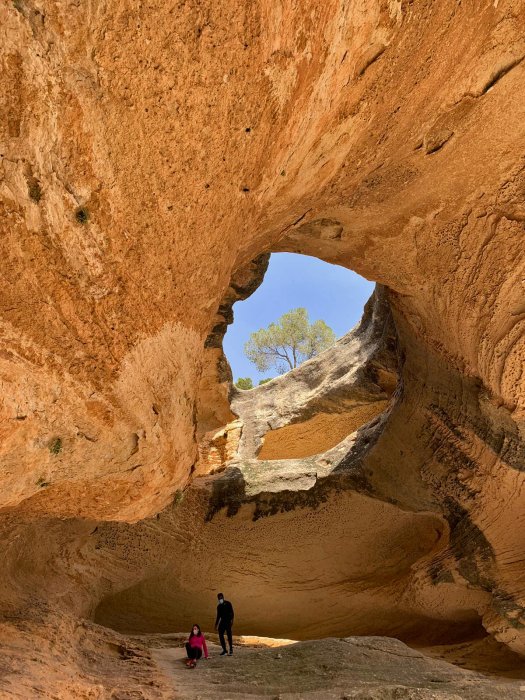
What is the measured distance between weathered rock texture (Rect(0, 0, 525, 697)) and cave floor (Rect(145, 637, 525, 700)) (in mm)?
993

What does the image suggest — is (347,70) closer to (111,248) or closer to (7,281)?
(111,248)

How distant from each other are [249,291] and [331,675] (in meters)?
4.65

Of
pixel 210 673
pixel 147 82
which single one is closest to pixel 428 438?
pixel 210 673

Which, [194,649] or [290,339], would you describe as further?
[290,339]

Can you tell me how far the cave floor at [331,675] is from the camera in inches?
139

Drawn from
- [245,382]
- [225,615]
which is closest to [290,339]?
[245,382]

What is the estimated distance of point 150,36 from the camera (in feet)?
7.33

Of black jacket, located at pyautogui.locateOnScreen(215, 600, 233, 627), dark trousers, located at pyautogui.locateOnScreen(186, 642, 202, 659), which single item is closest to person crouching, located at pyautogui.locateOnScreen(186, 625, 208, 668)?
dark trousers, located at pyautogui.locateOnScreen(186, 642, 202, 659)

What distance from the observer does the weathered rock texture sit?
2.33 metres

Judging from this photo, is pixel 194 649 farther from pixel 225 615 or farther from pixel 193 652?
pixel 225 615

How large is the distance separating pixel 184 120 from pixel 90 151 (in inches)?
20.3

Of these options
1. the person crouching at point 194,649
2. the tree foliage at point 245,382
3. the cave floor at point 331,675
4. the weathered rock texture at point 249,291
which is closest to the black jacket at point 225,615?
the cave floor at point 331,675

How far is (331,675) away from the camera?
409 centimetres

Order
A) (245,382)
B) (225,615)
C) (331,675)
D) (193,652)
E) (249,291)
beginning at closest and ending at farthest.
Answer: (331,675) < (193,652) < (225,615) < (249,291) < (245,382)
